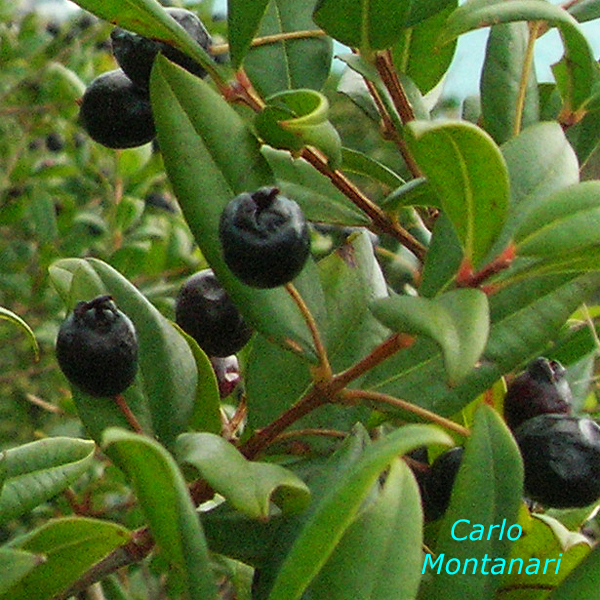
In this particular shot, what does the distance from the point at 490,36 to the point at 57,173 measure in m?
1.66

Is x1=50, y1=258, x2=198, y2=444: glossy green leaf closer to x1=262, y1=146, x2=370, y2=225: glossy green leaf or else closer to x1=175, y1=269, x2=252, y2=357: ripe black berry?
x1=175, y1=269, x2=252, y2=357: ripe black berry

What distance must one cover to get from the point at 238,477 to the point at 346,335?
21 cm

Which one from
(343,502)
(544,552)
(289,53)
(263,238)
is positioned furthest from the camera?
(289,53)

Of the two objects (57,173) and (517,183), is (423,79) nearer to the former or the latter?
(517,183)

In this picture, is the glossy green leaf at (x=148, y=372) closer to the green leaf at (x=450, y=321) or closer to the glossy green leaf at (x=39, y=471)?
the glossy green leaf at (x=39, y=471)

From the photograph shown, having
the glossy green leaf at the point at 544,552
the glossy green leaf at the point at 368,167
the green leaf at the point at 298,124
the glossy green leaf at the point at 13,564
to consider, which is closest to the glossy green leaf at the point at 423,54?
the glossy green leaf at the point at 368,167

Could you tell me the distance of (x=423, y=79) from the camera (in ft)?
3.18

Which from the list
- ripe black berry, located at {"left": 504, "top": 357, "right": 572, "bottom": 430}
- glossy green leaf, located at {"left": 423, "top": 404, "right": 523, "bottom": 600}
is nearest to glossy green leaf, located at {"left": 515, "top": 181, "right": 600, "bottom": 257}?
glossy green leaf, located at {"left": 423, "top": 404, "right": 523, "bottom": 600}

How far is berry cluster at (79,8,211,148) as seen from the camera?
0.78 meters

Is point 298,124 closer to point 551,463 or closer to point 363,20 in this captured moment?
point 363,20

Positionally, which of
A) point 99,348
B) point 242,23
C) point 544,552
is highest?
point 242,23

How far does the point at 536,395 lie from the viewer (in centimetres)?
81

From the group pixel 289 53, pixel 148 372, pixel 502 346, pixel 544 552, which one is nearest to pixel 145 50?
pixel 289 53

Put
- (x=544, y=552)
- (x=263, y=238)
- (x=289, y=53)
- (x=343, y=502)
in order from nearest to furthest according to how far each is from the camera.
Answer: (x=343, y=502) → (x=263, y=238) → (x=544, y=552) → (x=289, y=53)
